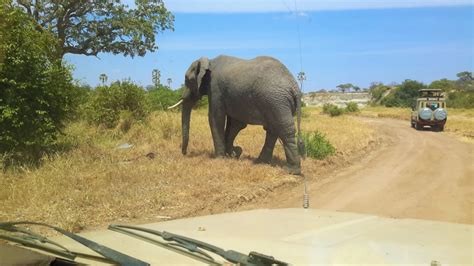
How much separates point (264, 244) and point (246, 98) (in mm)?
9775

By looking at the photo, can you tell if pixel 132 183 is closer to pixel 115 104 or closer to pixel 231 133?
pixel 231 133

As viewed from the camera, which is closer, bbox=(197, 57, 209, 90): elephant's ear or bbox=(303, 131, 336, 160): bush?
bbox=(197, 57, 209, 90): elephant's ear

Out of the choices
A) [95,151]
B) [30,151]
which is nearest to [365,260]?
[30,151]

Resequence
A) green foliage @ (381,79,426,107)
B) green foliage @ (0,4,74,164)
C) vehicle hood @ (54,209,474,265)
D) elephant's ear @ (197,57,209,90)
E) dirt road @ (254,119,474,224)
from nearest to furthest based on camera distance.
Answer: vehicle hood @ (54,209,474,265)
dirt road @ (254,119,474,224)
green foliage @ (0,4,74,164)
elephant's ear @ (197,57,209,90)
green foliage @ (381,79,426,107)

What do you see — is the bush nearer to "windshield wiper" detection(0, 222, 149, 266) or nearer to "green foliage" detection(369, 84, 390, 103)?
"windshield wiper" detection(0, 222, 149, 266)

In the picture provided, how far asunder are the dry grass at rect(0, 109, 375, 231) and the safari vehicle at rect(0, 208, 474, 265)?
4260 millimetres

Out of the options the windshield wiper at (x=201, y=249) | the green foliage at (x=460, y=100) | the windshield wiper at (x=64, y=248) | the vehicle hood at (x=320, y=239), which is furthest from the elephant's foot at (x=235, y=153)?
the green foliage at (x=460, y=100)

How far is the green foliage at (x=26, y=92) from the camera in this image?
37.0 ft

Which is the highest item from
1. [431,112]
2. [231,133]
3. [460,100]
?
Answer: [231,133]

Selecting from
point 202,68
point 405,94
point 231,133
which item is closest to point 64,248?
point 202,68

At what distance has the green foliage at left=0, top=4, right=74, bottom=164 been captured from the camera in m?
11.3

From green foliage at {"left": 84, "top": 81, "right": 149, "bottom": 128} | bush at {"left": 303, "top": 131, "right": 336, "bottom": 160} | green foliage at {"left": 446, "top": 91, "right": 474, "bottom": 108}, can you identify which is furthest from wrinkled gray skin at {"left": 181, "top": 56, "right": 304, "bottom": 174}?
green foliage at {"left": 446, "top": 91, "right": 474, "bottom": 108}

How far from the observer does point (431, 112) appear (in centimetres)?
3047

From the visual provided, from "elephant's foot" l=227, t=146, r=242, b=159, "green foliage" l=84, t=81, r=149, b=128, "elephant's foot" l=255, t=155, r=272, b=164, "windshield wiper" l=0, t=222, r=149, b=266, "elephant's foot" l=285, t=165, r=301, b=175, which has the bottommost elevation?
"elephant's foot" l=285, t=165, r=301, b=175
